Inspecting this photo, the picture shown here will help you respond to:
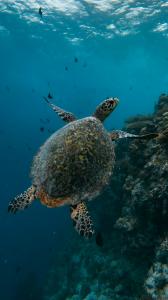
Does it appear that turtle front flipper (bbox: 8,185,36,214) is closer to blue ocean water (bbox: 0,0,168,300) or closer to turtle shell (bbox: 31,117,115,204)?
turtle shell (bbox: 31,117,115,204)

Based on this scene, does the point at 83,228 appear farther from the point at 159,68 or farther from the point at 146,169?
the point at 159,68

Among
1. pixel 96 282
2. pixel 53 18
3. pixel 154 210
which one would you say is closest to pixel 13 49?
pixel 53 18

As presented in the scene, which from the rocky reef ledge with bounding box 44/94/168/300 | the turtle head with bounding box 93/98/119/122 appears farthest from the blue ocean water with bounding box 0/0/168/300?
the turtle head with bounding box 93/98/119/122

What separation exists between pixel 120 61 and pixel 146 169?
37.4 metres

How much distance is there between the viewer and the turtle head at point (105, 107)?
631 cm

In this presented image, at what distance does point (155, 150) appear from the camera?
8.30 metres

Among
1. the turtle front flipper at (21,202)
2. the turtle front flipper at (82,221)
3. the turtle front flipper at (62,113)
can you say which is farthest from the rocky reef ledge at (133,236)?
the turtle front flipper at (21,202)

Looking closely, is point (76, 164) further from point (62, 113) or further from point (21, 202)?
point (62, 113)

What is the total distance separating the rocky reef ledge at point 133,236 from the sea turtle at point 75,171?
86.8 inches

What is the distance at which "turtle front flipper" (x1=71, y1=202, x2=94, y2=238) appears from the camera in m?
4.93

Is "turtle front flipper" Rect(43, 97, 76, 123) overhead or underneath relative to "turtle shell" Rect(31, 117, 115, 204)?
overhead

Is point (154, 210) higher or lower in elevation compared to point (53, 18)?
lower

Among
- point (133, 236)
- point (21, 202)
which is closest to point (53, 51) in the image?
point (133, 236)

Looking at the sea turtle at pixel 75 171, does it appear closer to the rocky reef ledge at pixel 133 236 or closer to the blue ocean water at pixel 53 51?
the rocky reef ledge at pixel 133 236
